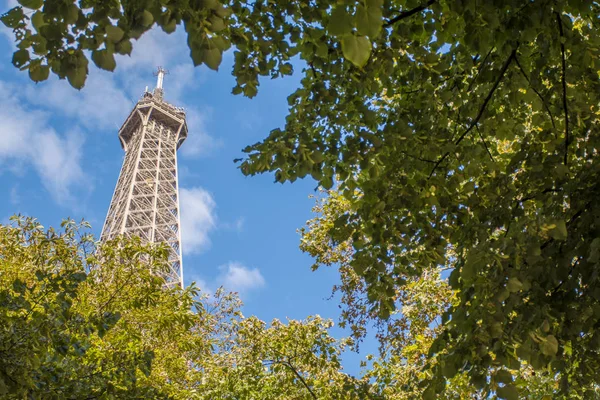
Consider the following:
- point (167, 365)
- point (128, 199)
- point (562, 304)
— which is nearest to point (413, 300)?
point (167, 365)

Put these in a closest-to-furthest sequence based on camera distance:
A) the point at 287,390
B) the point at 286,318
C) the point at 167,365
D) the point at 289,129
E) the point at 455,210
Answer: the point at 289,129, the point at 455,210, the point at 287,390, the point at 286,318, the point at 167,365

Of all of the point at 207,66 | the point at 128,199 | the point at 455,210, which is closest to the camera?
the point at 207,66

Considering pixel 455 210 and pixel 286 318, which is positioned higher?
pixel 286 318

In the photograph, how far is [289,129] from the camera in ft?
14.0

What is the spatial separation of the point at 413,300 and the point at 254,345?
10.5 feet

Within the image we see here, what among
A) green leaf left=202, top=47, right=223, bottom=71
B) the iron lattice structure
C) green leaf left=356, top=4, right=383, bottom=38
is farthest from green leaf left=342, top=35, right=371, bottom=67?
the iron lattice structure

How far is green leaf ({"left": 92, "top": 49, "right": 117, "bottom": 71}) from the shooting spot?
97.3 inches

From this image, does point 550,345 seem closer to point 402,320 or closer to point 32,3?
point 32,3

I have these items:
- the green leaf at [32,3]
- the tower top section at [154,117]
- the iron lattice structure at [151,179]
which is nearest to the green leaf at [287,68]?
the green leaf at [32,3]

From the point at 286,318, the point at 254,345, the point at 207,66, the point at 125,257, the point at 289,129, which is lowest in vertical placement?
the point at 207,66

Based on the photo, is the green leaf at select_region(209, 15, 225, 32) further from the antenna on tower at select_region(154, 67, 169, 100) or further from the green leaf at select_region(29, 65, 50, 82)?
the antenna on tower at select_region(154, 67, 169, 100)

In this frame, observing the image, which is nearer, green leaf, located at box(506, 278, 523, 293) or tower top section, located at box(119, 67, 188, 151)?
green leaf, located at box(506, 278, 523, 293)

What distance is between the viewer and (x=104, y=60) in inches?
97.7

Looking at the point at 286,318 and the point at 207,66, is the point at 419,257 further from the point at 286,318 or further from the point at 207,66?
the point at 286,318
